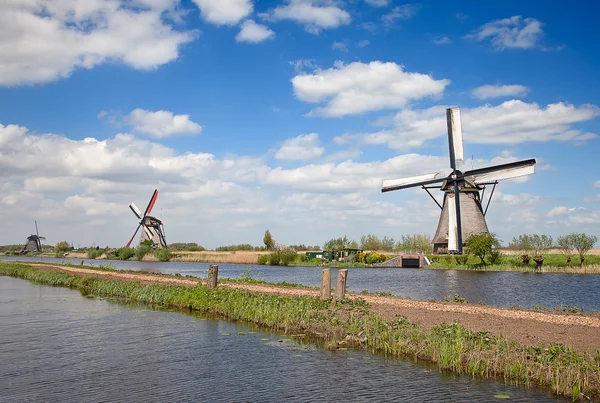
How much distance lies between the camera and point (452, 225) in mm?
51906

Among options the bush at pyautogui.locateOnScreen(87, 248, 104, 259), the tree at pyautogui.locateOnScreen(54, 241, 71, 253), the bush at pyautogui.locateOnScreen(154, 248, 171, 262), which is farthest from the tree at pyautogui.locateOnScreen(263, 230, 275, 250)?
the tree at pyautogui.locateOnScreen(54, 241, 71, 253)

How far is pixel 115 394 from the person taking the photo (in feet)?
29.8

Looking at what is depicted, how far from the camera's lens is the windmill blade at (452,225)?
170 ft

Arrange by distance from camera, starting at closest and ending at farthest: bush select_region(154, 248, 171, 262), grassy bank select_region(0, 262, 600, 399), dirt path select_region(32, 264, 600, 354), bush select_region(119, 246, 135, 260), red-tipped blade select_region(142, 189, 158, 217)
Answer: grassy bank select_region(0, 262, 600, 399) < dirt path select_region(32, 264, 600, 354) < bush select_region(154, 248, 171, 262) < bush select_region(119, 246, 135, 260) < red-tipped blade select_region(142, 189, 158, 217)

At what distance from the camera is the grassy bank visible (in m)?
9.56

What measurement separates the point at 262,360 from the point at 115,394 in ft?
11.8

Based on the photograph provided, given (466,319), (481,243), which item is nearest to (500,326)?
(466,319)

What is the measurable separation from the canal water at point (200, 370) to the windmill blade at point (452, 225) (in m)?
39.5

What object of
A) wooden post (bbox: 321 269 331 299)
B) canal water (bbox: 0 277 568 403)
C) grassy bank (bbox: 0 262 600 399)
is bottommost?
canal water (bbox: 0 277 568 403)

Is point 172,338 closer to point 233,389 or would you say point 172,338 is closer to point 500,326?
point 233,389

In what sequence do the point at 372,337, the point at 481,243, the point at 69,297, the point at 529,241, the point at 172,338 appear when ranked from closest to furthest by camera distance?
the point at 372,337, the point at 172,338, the point at 69,297, the point at 481,243, the point at 529,241

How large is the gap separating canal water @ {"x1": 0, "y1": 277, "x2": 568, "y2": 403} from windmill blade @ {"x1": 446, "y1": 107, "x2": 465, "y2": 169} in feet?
135

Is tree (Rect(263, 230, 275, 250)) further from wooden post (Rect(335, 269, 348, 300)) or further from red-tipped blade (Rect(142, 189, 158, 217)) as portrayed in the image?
wooden post (Rect(335, 269, 348, 300))

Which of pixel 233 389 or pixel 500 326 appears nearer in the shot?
pixel 233 389
